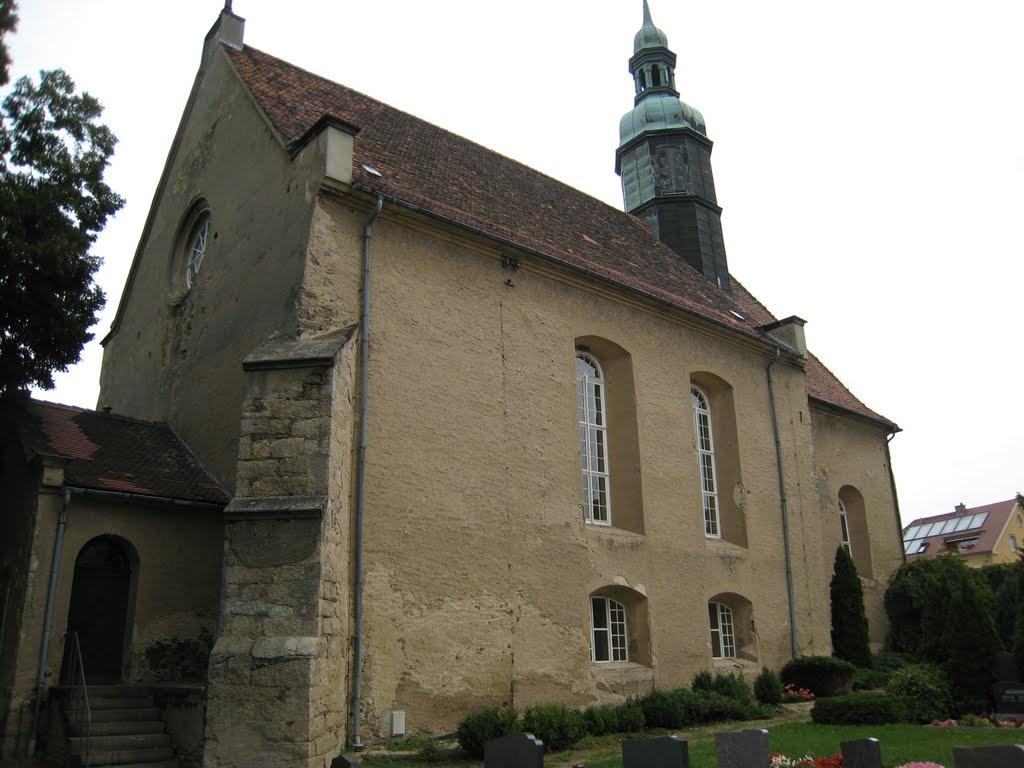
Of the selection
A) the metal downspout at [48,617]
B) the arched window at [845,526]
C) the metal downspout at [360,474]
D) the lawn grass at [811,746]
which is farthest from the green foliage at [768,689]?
the metal downspout at [48,617]

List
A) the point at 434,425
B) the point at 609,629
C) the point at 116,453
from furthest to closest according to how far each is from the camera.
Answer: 1. the point at 609,629
2. the point at 116,453
3. the point at 434,425

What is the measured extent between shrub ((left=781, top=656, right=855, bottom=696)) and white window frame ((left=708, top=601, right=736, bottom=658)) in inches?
46.3

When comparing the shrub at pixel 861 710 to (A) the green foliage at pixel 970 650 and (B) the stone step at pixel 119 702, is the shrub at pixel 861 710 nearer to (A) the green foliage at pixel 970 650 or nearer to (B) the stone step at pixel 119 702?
(A) the green foliage at pixel 970 650

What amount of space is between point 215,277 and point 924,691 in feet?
42.8

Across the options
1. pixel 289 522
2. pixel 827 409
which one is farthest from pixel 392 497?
pixel 827 409

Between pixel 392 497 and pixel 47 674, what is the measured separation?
15.6 ft

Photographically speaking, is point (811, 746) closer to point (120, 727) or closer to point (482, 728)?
point (482, 728)

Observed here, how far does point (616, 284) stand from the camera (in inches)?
602

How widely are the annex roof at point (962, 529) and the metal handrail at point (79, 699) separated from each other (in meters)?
45.1

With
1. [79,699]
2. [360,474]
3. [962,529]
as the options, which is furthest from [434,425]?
[962,529]

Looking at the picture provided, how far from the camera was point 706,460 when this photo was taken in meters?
17.4

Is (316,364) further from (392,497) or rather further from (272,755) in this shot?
(272,755)

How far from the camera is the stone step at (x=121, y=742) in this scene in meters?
9.92

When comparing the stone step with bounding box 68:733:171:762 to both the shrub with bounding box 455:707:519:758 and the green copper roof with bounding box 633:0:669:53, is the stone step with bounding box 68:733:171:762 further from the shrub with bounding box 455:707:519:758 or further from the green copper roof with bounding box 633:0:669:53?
the green copper roof with bounding box 633:0:669:53
